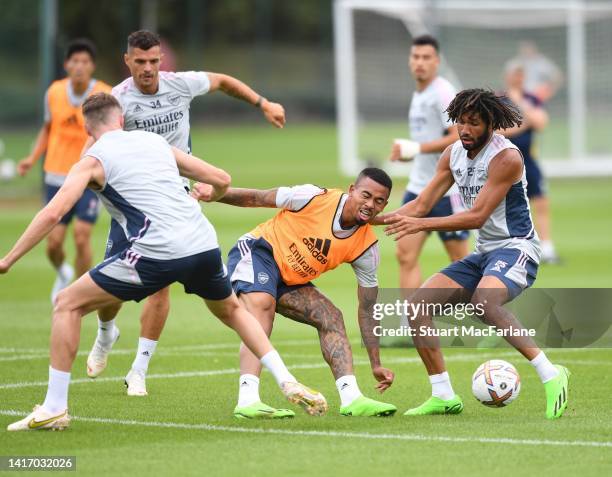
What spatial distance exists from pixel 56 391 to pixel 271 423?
57.6 inches

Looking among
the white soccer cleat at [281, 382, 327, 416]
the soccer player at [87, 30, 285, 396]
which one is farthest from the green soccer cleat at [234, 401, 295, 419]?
the soccer player at [87, 30, 285, 396]

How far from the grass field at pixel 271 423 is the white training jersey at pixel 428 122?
1.82 m

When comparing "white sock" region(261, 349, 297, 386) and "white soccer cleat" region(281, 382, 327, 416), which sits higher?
"white sock" region(261, 349, 297, 386)

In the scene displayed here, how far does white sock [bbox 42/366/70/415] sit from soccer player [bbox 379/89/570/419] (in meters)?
2.38

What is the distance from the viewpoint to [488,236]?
9219 mm

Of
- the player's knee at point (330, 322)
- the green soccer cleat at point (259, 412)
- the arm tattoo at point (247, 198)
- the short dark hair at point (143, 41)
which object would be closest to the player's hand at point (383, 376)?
the player's knee at point (330, 322)

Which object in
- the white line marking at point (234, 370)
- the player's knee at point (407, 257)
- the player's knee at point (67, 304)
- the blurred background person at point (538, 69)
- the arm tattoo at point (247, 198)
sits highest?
the blurred background person at point (538, 69)

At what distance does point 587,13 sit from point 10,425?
25675 mm

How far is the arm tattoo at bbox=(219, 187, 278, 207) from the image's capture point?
29.9ft

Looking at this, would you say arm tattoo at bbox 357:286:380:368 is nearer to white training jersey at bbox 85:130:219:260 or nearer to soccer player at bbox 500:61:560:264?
white training jersey at bbox 85:130:219:260

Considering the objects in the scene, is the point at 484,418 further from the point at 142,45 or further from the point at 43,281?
the point at 43,281

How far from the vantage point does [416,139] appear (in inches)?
523

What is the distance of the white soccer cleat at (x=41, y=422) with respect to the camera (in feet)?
26.6

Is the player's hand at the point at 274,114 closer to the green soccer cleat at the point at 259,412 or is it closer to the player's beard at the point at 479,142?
the player's beard at the point at 479,142
